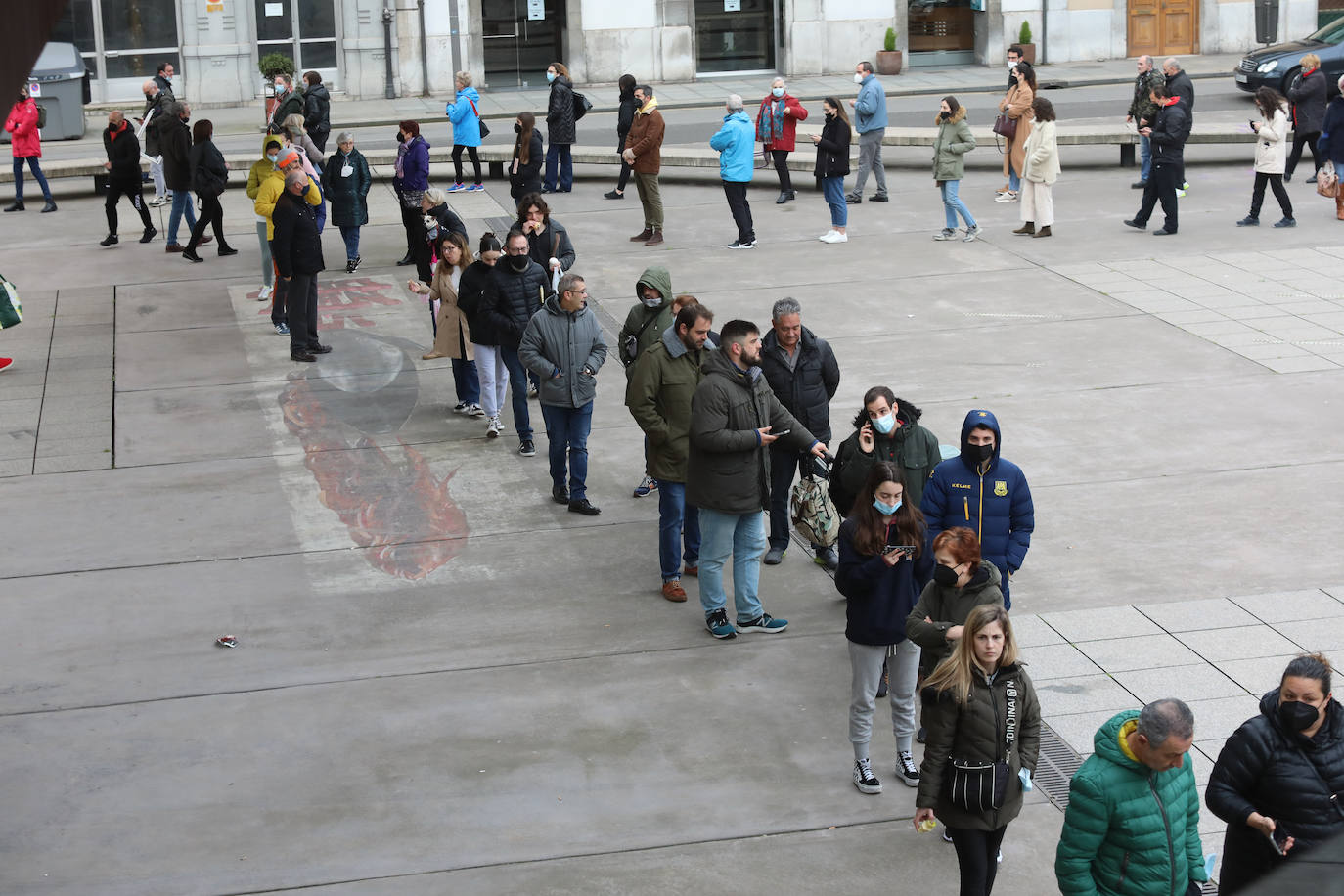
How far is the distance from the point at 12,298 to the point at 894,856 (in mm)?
10535

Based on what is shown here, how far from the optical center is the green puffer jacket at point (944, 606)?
6594 mm

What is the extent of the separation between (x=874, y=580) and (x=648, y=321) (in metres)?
3.80

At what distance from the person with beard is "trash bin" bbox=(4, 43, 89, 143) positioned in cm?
2293

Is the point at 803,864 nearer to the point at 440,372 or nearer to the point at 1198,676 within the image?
the point at 1198,676

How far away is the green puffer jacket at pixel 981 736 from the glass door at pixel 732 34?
30.5 meters

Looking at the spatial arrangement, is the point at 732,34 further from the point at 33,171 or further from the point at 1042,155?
the point at 1042,155

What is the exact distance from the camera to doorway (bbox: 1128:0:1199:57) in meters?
34.9

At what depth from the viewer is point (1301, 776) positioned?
214 inches

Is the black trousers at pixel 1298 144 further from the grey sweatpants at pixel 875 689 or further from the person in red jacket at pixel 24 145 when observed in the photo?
the person in red jacket at pixel 24 145

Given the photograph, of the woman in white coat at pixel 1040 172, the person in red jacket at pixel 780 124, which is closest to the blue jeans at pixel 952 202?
the woman in white coat at pixel 1040 172

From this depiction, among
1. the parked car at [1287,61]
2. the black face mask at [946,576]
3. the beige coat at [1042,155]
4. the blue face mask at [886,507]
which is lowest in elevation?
the black face mask at [946,576]

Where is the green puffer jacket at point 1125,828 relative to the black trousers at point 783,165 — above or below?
below

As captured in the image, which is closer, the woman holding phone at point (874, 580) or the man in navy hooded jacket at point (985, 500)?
the woman holding phone at point (874, 580)

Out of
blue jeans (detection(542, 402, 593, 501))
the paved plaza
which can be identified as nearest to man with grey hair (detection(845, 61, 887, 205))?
the paved plaza
